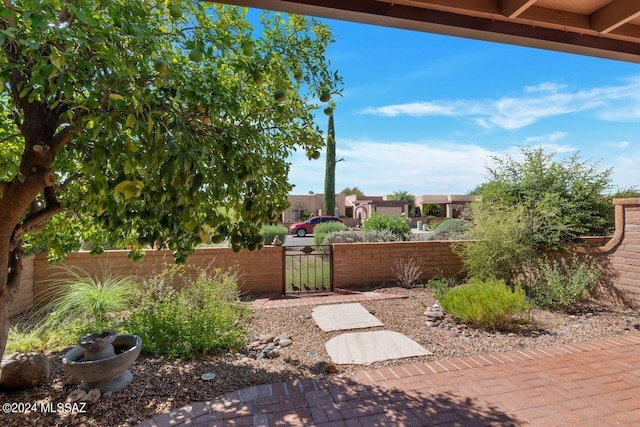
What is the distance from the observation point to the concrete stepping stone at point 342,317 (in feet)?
14.6

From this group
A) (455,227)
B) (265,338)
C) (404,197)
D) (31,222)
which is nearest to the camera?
(31,222)

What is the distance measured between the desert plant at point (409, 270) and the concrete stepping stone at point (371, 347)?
2.62 meters

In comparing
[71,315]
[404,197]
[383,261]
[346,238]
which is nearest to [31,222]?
[71,315]

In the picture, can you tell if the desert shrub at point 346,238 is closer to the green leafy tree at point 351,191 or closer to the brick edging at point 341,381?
the brick edging at point 341,381

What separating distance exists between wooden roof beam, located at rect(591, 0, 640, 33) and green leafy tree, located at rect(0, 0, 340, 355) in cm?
166

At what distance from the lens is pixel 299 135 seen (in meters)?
2.41

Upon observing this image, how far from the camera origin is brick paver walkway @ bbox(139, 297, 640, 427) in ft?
7.68

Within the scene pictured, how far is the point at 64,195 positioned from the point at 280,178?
1.81 m

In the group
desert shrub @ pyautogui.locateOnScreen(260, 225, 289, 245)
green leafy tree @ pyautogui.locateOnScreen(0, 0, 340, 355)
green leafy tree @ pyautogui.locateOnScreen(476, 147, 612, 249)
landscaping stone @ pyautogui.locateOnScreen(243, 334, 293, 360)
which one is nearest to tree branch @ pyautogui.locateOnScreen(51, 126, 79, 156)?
green leafy tree @ pyautogui.locateOnScreen(0, 0, 340, 355)

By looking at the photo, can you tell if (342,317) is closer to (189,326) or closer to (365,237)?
(189,326)

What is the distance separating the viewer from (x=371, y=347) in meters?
3.73

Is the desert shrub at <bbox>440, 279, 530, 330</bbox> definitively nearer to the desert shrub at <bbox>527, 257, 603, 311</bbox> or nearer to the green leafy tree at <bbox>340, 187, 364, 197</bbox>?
the desert shrub at <bbox>527, 257, 603, 311</bbox>

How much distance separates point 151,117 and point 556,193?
294 inches

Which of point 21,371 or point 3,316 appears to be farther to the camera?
point 21,371
